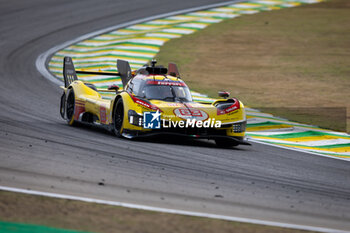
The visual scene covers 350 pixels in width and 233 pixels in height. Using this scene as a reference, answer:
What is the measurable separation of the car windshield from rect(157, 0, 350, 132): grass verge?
405cm

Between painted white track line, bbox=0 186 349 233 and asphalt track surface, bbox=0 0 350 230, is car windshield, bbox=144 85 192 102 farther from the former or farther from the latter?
painted white track line, bbox=0 186 349 233

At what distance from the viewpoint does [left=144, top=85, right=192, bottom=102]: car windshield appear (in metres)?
12.1

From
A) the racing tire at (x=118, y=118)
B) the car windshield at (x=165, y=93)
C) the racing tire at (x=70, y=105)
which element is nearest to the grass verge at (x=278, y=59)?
the car windshield at (x=165, y=93)

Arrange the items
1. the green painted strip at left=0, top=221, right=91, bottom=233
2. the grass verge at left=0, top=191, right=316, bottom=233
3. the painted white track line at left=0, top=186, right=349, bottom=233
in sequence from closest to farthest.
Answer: the green painted strip at left=0, top=221, right=91, bottom=233
the grass verge at left=0, top=191, right=316, bottom=233
the painted white track line at left=0, top=186, right=349, bottom=233

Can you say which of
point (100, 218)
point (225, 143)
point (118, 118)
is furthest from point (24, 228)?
point (225, 143)

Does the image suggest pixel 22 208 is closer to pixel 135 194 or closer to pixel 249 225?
pixel 135 194

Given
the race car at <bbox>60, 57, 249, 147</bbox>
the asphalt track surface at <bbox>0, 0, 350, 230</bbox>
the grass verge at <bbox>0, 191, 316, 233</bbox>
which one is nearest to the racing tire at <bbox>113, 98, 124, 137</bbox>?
the race car at <bbox>60, 57, 249, 147</bbox>

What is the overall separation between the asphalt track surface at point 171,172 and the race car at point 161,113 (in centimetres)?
26

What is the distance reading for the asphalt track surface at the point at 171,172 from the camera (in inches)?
276

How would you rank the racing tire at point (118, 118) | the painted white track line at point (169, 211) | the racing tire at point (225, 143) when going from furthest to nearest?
the racing tire at point (225, 143) → the racing tire at point (118, 118) → the painted white track line at point (169, 211)

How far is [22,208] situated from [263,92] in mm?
13195

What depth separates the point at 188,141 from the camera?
1227cm

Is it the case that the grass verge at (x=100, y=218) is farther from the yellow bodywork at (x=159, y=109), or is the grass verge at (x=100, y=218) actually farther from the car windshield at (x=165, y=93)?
the car windshield at (x=165, y=93)

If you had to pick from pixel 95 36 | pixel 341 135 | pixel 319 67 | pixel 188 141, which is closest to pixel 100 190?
pixel 188 141
